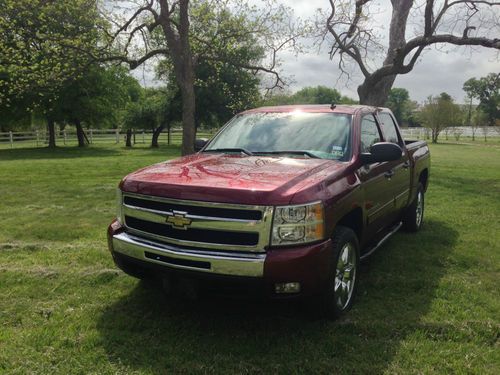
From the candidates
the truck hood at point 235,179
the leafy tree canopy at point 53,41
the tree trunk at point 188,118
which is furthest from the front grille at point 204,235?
the leafy tree canopy at point 53,41

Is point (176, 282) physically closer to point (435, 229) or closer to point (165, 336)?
point (165, 336)

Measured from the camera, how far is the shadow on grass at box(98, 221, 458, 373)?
3.19 meters

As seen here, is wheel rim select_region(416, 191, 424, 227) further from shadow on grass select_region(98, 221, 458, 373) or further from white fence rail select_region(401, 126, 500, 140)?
white fence rail select_region(401, 126, 500, 140)

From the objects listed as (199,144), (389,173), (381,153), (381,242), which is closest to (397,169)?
(389,173)

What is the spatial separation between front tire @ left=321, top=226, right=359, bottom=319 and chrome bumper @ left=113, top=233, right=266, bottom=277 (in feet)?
2.12

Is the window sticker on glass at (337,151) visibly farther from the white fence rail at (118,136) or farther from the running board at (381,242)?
the white fence rail at (118,136)

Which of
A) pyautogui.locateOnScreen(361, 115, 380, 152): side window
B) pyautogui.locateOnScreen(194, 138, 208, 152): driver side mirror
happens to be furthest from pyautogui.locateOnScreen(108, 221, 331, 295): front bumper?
pyautogui.locateOnScreen(194, 138, 208, 152): driver side mirror

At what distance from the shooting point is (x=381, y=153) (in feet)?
13.9

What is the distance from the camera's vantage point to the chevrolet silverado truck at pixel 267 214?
126 inches

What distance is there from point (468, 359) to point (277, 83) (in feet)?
49.5

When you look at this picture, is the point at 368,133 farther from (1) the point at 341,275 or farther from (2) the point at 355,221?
(1) the point at 341,275

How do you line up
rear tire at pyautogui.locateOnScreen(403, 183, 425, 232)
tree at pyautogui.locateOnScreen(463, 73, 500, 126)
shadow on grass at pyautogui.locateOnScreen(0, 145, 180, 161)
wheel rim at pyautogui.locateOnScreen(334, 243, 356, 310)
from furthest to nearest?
tree at pyautogui.locateOnScreen(463, 73, 500, 126) → shadow on grass at pyautogui.locateOnScreen(0, 145, 180, 161) → rear tire at pyautogui.locateOnScreen(403, 183, 425, 232) → wheel rim at pyautogui.locateOnScreen(334, 243, 356, 310)

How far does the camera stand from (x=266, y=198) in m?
3.16

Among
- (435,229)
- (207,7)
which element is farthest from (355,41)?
(435,229)
